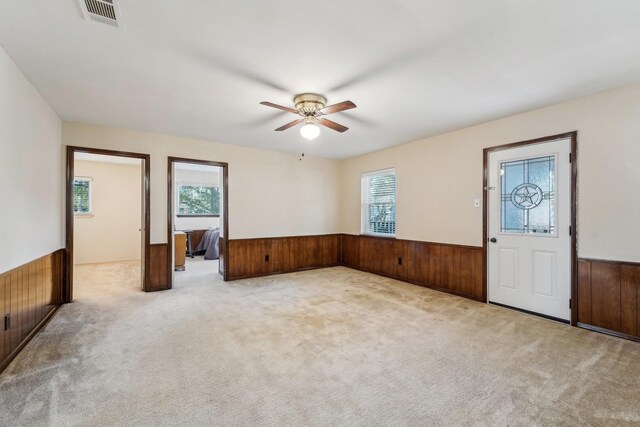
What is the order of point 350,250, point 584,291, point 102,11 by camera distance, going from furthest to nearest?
point 350,250, point 584,291, point 102,11

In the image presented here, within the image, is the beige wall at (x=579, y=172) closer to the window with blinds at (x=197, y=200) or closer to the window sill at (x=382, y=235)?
the window sill at (x=382, y=235)

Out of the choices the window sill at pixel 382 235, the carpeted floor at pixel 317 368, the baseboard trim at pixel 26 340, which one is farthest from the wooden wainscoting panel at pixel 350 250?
the baseboard trim at pixel 26 340

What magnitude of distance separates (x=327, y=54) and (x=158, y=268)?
4113mm

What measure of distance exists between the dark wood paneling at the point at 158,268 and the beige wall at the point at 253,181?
146 millimetres

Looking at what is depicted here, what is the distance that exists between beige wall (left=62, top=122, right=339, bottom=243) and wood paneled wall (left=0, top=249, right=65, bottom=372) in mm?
1347

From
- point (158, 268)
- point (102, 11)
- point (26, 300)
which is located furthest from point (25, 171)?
point (158, 268)

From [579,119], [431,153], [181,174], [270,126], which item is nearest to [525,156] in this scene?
[579,119]

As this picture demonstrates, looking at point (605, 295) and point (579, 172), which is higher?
point (579, 172)

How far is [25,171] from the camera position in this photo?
2777mm

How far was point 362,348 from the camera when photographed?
8.62ft

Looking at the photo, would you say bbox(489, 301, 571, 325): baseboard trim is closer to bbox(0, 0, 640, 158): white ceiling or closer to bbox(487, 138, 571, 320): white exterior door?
bbox(487, 138, 571, 320): white exterior door

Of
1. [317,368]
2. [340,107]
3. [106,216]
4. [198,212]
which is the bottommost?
[317,368]

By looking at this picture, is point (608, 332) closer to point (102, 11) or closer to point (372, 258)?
point (372, 258)

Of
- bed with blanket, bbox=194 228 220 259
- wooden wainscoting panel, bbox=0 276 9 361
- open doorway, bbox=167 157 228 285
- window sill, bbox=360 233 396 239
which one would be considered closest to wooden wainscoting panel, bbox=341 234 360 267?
window sill, bbox=360 233 396 239
